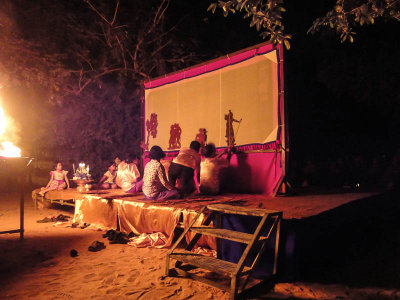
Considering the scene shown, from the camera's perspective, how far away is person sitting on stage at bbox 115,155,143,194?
7.79m

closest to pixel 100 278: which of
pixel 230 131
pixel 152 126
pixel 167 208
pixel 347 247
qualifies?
pixel 167 208

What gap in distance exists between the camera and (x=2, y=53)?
1000 centimetres

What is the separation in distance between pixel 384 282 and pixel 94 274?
12.4 ft

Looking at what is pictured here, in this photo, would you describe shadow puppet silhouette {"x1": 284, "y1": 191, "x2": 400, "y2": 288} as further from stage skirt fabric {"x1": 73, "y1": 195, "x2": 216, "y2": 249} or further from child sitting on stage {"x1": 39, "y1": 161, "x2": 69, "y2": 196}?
child sitting on stage {"x1": 39, "y1": 161, "x2": 69, "y2": 196}

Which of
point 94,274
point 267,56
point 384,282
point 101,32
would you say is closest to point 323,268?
point 384,282

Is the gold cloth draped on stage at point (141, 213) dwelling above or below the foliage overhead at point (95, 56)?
below

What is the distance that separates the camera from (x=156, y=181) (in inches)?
239

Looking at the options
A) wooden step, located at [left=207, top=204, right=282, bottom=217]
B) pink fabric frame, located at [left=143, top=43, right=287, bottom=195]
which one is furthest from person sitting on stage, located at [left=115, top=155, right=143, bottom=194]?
wooden step, located at [left=207, top=204, right=282, bottom=217]

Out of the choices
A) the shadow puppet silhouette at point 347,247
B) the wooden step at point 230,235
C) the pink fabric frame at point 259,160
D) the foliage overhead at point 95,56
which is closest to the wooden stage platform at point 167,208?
the shadow puppet silhouette at point 347,247

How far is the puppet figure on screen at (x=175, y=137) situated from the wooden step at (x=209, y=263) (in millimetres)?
4617

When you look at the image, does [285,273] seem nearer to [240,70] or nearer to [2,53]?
[240,70]

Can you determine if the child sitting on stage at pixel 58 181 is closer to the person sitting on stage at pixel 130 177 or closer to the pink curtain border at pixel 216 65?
the person sitting on stage at pixel 130 177

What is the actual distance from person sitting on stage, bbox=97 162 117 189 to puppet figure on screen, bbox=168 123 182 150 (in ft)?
6.93

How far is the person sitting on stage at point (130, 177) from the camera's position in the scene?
779 cm
